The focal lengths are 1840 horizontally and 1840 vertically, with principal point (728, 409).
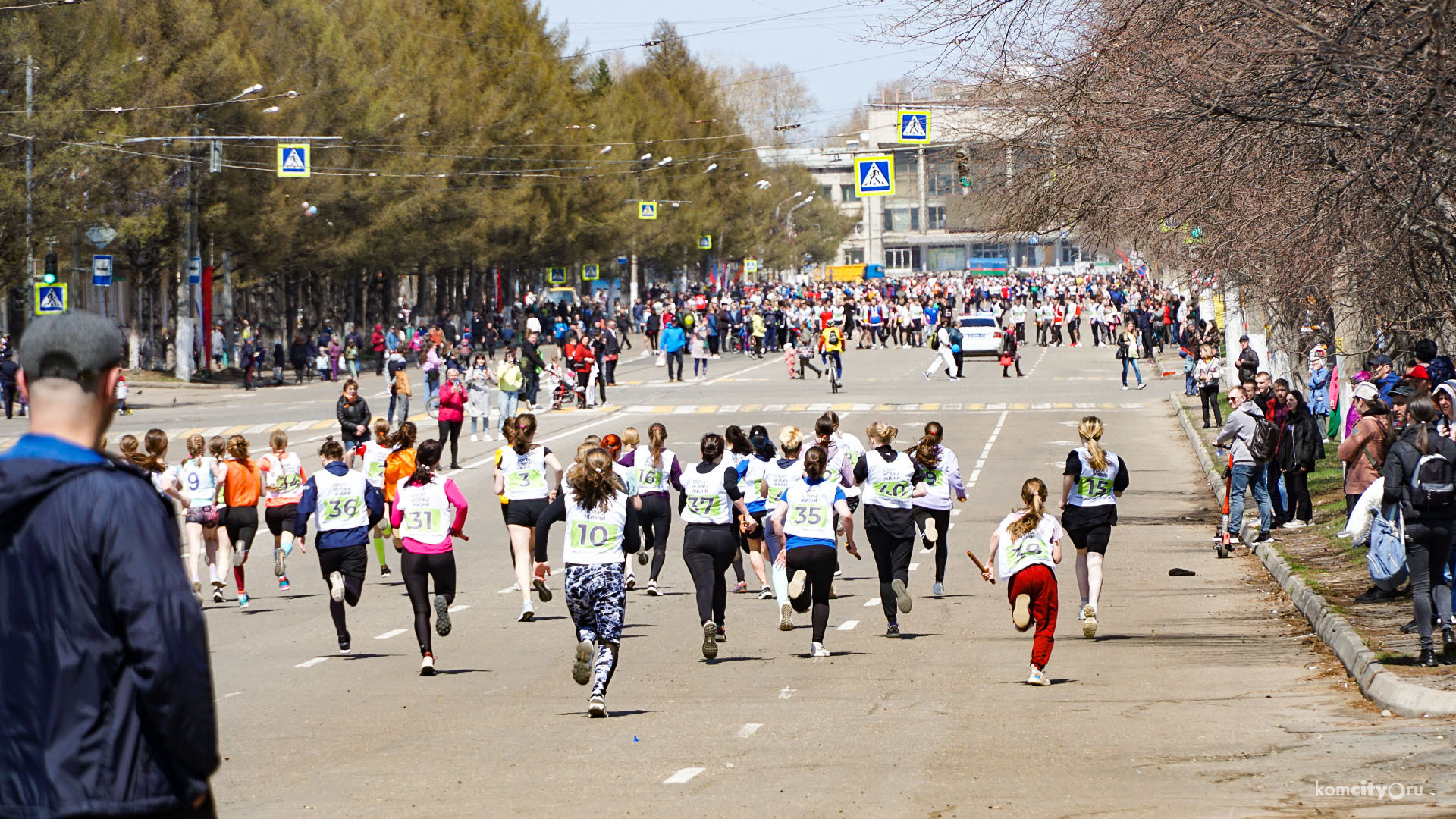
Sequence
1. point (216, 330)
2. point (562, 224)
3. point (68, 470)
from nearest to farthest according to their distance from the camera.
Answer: point (68, 470), point (216, 330), point (562, 224)

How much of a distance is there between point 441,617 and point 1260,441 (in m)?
9.81

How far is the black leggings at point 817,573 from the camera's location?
13023 millimetres

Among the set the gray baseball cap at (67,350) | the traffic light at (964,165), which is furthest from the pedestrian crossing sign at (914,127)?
the gray baseball cap at (67,350)

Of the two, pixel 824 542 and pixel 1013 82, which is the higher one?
pixel 1013 82

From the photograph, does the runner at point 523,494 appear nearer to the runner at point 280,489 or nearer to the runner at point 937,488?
the runner at point 280,489

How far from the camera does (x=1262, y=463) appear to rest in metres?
19.1

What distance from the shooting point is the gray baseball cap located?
3.56 metres

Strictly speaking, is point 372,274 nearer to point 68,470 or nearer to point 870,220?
point 68,470

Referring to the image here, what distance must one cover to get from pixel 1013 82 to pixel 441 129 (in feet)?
175

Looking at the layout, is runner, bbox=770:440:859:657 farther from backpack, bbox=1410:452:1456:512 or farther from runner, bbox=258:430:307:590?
runner, bbox=258:430:307:590

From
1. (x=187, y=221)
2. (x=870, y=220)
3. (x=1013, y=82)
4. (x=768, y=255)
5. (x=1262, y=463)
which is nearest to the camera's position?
(x=1262, y=463)

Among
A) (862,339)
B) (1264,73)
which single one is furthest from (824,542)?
(862,339)

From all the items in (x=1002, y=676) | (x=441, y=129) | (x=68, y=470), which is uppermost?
(x=441, y=129)

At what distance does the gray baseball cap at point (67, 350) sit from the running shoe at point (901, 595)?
10.5 meters
